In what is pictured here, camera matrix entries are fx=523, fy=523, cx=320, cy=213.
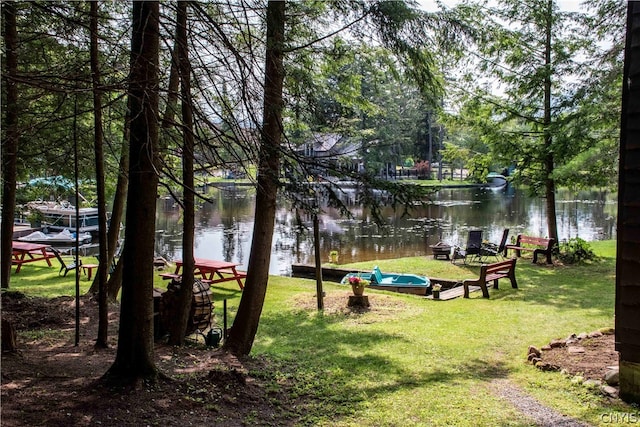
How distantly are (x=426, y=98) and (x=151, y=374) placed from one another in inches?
196

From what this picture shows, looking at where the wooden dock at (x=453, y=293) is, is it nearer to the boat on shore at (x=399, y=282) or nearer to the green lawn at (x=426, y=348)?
the green lawn at (x=426, y=348)

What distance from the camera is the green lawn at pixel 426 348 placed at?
197 inches

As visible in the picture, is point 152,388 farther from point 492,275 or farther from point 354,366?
point 492,275

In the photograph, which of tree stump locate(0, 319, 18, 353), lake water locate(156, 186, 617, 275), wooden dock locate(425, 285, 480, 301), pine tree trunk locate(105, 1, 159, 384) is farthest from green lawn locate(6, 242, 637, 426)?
lake water locate(156, 186, 617, 275)

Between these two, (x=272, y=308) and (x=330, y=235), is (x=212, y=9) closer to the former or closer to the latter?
(x=272, y=308)

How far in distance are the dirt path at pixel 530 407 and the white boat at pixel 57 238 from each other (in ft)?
75.6

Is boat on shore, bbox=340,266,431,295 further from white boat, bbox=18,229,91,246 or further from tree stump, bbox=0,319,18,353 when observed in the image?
white boat, bbox=18,229,91,246

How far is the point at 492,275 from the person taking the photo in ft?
40.9

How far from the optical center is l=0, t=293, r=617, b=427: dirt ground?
4047 mm

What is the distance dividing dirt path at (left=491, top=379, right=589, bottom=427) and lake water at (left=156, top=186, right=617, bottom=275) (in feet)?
32.6

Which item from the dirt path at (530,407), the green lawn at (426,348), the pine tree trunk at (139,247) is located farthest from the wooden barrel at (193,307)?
the dirt path at (530,407)

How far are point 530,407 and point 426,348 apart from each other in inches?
105

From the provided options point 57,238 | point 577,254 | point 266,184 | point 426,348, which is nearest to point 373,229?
point 577,254

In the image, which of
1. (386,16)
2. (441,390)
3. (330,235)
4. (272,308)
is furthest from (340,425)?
(330,235)
